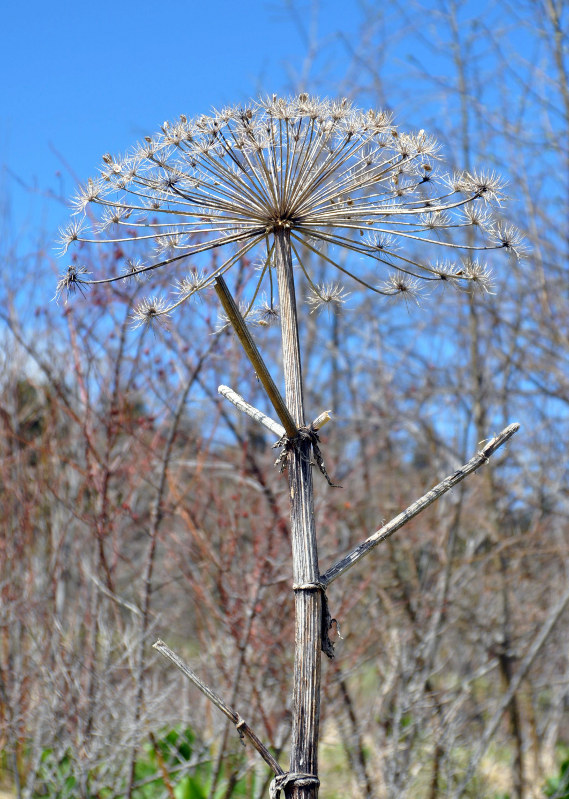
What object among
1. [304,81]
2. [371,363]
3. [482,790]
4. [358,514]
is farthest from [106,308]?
[304,81]

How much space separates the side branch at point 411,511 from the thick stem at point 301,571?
0.07 metres

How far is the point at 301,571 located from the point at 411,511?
0.34 metres

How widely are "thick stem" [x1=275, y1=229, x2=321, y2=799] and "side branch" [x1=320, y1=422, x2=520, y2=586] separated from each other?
0.22 feet

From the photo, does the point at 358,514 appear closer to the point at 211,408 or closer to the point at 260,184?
the point at 211,408

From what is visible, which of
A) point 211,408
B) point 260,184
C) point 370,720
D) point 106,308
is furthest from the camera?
point 211,408

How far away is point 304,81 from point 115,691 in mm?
7993

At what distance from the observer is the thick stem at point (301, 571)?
1820 mm

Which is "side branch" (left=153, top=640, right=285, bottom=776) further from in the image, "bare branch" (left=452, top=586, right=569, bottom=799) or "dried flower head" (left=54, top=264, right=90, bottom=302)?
"bare branch" (left=452, top=586, right=569, bottom=799)

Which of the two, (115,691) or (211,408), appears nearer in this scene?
(115,691)

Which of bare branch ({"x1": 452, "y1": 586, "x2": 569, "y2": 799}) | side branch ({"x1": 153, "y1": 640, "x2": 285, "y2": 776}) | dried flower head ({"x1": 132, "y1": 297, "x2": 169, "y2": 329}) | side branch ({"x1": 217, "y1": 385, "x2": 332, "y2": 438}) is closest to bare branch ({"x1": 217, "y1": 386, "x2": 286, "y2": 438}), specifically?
side branch ({"x1": 217, "y1": 385, "x2": 332, "y2": 438})

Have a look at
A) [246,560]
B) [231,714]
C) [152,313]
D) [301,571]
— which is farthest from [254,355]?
[246,560]

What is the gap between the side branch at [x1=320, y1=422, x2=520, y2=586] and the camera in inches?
76.2

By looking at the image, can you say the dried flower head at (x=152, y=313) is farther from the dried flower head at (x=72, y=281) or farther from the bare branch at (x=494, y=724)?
the bare branch at (x=494, y=724)

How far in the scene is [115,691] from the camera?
535cm
